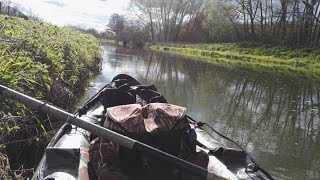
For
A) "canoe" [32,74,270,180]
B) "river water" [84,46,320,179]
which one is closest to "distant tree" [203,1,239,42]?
"river water" [84,46,320,179]

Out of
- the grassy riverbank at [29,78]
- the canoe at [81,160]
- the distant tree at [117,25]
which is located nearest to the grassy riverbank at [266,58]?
the grassy riverbank at [29,78]

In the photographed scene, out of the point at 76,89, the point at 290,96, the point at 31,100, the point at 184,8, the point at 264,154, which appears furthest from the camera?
the point at 184,8

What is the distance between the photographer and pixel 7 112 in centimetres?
400

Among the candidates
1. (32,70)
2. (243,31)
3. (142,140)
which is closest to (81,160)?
(142,140)

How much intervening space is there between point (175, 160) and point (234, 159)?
114 centimetres

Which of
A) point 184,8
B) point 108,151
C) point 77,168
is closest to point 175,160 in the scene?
point 108,151

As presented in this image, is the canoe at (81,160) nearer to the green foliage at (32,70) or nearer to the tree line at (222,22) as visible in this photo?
the green foliage at (32,70)

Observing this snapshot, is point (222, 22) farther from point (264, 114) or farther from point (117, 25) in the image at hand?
point (264, 114)

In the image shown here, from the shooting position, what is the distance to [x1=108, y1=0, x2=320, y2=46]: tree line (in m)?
32.9

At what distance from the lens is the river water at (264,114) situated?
20.1ft

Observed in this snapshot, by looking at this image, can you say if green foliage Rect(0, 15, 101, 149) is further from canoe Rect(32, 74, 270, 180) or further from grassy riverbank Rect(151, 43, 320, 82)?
grassy riverbank Rect(151, 43, 320, 82)

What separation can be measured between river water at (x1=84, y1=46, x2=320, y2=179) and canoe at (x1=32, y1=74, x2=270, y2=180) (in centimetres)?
174

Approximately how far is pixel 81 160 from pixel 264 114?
6.75 meters

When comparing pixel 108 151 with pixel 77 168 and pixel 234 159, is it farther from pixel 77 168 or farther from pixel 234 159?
pixel 234 159
